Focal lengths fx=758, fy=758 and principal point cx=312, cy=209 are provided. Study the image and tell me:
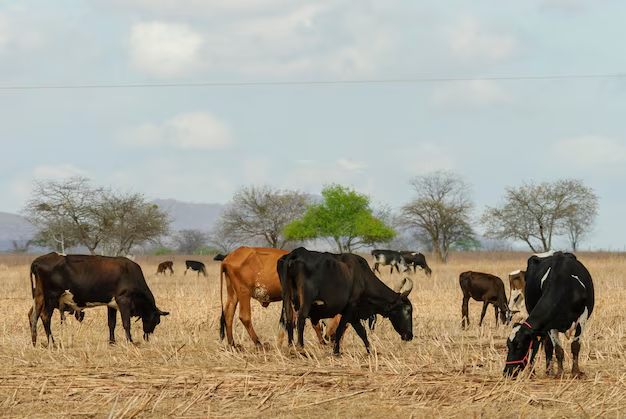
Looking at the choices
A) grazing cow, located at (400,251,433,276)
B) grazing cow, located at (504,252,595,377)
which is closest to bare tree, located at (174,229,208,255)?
grazing cow, located at (400,251,433,276)

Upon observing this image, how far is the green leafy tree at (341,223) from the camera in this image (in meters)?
73.5

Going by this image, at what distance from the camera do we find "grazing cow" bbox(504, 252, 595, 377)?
9469mm

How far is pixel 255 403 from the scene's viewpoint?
8.35 meters

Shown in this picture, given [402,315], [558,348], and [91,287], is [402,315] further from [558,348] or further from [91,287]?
[91,287]

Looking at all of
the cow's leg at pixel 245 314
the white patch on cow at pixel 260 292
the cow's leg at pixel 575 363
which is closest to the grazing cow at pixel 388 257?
the white patch on cow at pixel 260 292

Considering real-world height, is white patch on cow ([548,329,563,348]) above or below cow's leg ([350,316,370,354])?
above

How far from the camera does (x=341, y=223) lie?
75.1 metres

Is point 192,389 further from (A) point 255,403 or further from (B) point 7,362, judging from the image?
(B) point 7,362

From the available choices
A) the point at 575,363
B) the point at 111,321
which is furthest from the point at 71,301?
the point at 575,363

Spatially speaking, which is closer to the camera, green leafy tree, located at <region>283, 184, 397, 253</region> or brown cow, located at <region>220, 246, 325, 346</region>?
brown cow, located at <region>220, 246, 325, 346</region>

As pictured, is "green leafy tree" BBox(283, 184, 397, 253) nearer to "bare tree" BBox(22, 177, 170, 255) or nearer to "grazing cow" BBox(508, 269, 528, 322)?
"bare tree" BBox(22, 177, 170, 255)

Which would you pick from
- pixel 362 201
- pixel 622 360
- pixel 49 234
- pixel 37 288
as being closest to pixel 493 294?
pixel 622 360

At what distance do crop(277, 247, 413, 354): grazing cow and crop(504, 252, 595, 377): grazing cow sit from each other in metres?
2.92

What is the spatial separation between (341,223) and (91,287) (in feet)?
202
